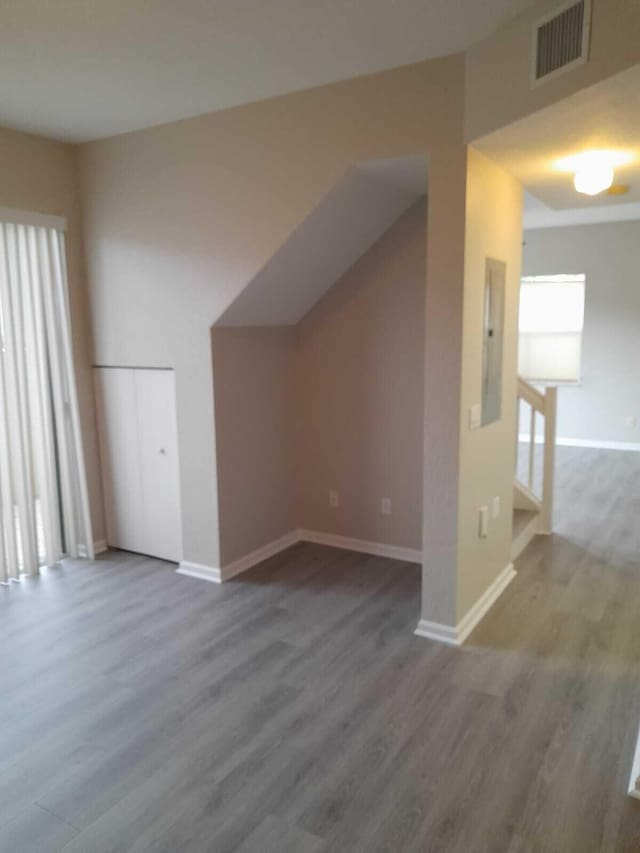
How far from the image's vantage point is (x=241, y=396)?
418 centimetres

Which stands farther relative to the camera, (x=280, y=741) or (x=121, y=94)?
(x=121, y=94)

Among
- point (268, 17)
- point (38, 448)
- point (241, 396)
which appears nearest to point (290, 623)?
point (241, 396)

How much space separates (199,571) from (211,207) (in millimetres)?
2277

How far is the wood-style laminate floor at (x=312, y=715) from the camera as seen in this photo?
2133 mm

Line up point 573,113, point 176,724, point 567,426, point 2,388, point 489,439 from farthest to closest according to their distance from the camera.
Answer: point 567,426, point 2,388, point 489,439, point 176,724, point 573,113

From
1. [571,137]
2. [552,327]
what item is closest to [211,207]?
[571,137]

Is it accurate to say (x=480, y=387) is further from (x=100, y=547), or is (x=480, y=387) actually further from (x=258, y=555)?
(x=100, y=547)

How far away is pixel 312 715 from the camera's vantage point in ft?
8.91

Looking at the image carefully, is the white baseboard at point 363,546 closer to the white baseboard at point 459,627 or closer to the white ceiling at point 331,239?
the white baseboard at point 459,627

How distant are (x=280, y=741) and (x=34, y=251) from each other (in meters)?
3.30

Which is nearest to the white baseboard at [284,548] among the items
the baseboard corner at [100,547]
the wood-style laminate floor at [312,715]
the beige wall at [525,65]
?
the wood-style laminate floor at [312,715]

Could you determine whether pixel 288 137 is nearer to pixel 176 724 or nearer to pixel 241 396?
A: pixel 241 396

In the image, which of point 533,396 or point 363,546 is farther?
point 533,396

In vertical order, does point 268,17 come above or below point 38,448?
above
